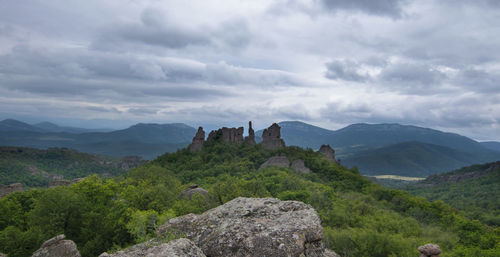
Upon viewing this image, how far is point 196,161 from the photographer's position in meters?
Answer: 93.8

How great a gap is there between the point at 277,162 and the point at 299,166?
7.18 m

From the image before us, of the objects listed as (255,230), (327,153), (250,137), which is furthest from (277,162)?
(255,230)

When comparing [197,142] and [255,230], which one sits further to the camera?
[197,142]

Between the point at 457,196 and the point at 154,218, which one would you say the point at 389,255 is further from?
the point at 457,196

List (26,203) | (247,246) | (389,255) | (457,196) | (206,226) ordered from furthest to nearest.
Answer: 1. (457,196)
2. (26,203)
3. (389,255)
4. (206,226)
5. (247,246)

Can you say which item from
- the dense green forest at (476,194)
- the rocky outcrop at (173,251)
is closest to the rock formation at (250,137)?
the dense green forest at (476,194)

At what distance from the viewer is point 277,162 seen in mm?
87438

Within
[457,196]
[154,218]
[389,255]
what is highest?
[154,218]

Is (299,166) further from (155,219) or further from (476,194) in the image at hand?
(476,194)

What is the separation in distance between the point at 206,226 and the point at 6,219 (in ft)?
110

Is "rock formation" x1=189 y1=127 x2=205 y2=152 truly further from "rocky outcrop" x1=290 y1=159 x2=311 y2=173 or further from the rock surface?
"rocky outcrop" x1=290 y1=159 x2=311 y2=173

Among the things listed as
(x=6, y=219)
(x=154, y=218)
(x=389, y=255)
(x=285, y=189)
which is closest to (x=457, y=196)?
(x=285, y=189)

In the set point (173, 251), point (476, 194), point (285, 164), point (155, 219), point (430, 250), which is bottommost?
point (476, 194)

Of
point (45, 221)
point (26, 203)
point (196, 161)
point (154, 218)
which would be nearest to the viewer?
point (154, 218)
